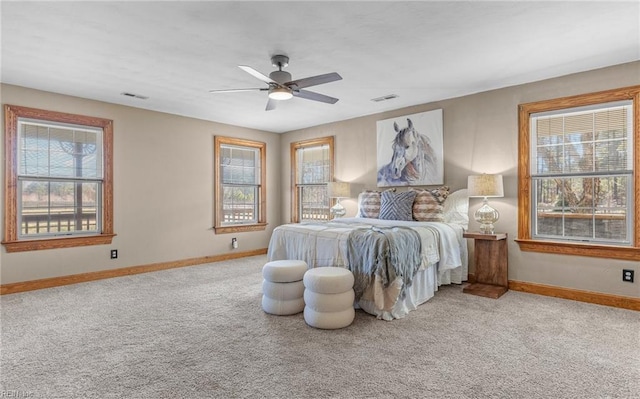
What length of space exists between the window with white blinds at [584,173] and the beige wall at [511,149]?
0.23 metres

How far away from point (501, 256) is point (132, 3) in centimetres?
438

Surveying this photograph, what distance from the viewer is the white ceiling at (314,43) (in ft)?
8.14

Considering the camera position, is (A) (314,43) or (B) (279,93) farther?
(B) (279,93)

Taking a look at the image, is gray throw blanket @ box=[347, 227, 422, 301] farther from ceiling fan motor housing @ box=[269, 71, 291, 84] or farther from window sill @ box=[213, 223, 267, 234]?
window sill @ box=[213, 223, 267, 234]

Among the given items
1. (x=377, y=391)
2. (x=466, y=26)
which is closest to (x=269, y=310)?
(x=377, y=391)

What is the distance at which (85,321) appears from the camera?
3.08 meters

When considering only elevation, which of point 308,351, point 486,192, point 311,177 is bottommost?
point 308,351

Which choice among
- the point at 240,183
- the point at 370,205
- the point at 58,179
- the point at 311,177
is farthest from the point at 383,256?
the point at 58,179

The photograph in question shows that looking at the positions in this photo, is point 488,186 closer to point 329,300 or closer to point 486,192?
point 486,192

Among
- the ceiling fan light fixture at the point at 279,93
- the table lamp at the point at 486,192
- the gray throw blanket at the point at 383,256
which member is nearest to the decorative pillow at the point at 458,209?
the table lamp at the point at 486,192

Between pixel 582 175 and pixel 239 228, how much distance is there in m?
5.21

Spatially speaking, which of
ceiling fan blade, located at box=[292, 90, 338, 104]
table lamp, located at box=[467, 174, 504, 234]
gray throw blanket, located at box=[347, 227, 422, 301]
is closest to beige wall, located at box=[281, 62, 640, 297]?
table lamp, located at box=[467, 174, 504, 234]

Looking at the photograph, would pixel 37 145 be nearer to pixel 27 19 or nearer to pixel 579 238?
pixel 27 19

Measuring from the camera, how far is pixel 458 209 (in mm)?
4473
